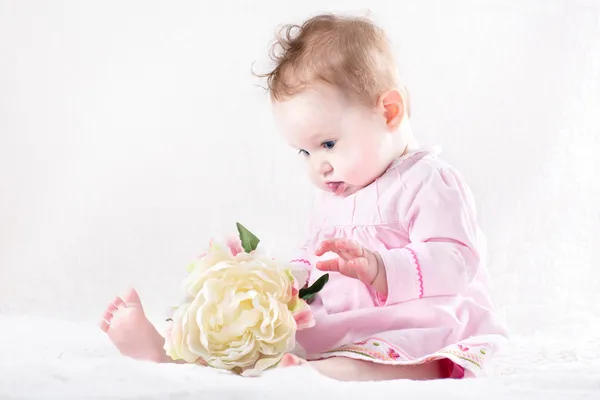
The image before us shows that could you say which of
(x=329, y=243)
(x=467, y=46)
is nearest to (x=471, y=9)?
(x=467, y=46)

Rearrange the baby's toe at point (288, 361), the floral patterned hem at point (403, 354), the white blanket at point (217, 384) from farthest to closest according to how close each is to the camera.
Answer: the floral patterned hem at point (403, 354)
the baby's toe at point (288, 361)
the white blanket at point (217, 384)

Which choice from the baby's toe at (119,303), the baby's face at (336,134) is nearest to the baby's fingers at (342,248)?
the baby's face at (336,134)

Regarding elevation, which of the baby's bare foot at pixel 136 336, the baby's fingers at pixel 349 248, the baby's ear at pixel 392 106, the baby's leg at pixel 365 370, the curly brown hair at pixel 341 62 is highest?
the curly brown hair at pixel 341 62

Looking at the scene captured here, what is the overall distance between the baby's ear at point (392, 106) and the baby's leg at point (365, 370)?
0.44 m

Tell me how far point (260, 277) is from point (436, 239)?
0.34 metres

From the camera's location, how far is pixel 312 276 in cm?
176

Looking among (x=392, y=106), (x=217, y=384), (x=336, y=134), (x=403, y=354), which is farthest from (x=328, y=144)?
(x=217, y=384)

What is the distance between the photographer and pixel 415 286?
155cm

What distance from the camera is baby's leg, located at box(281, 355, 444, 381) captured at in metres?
1.46

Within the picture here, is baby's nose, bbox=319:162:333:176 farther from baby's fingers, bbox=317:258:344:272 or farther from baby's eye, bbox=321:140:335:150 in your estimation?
baby's fingers, bbox=317:258:344:272

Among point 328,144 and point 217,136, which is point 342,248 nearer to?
point 328,144

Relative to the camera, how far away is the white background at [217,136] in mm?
2490

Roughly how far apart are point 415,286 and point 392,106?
1.12ft

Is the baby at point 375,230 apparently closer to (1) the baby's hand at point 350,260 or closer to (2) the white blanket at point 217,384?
(1) the baby's hand at point 350,260
